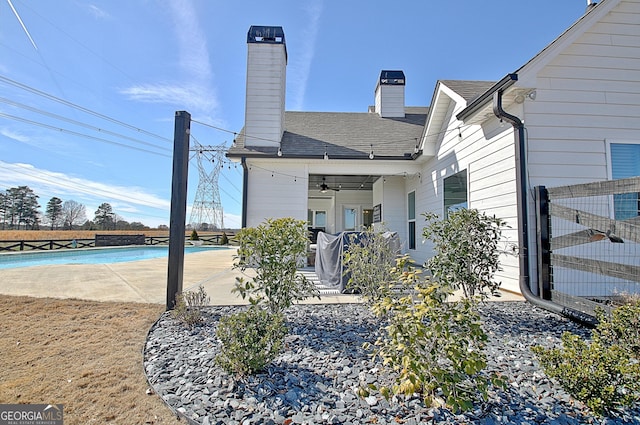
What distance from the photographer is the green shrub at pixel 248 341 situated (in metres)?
2.13

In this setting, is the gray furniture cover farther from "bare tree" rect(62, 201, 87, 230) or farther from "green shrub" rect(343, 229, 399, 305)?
"bare tree" rect(62, 201, 87, 230)

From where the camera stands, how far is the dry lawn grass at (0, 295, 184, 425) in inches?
75.9

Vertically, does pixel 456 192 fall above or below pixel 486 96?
below

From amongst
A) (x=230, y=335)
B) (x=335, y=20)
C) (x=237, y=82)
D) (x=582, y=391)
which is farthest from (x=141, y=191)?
(x=582, y=391)

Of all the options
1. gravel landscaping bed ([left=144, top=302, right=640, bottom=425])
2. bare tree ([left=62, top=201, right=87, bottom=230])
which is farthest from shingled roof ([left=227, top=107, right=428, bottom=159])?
bare tree ([left=62, top=201, right=87, bottom=230])

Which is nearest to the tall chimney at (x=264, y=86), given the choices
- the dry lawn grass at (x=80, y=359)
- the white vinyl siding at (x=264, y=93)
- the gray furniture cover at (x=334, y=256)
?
the white vinyl siding at (x=264, y=93)

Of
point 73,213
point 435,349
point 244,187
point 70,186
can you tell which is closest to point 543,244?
point 435,349

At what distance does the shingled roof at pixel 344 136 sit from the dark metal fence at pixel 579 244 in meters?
4.69

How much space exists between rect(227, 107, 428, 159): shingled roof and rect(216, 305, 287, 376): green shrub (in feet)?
20.2

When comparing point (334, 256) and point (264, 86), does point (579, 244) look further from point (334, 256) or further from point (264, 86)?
point (264, 86)

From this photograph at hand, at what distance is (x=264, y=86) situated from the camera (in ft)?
28.2

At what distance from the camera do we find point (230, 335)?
2.34m

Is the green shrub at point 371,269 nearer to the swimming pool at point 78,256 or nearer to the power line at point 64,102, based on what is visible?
the power line at point 64,102

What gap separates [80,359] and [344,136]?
845 centimetres
